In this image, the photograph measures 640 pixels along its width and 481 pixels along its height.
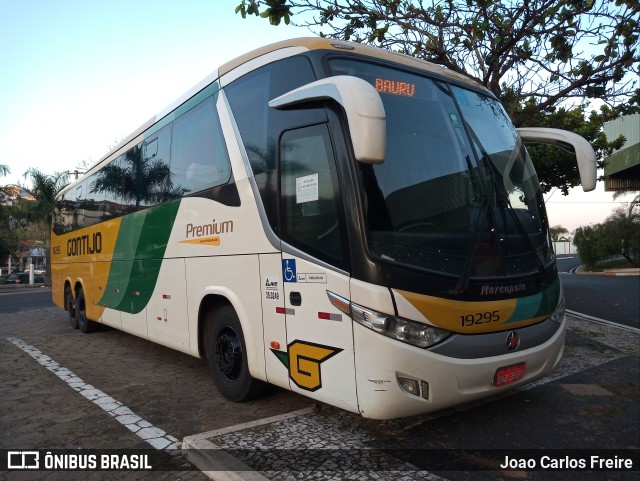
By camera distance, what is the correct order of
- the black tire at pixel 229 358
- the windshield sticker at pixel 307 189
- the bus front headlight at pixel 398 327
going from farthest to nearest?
the black tire at pixel 229 358
the windshield sticker at pixel 307 189
the bus front headlight at pixel 398 327

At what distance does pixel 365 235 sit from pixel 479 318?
107 cm

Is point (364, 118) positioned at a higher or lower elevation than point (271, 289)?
higher

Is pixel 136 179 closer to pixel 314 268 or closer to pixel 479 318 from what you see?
pixel 314 268

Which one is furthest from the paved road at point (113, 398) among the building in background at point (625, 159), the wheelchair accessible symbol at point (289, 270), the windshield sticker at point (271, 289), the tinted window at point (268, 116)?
the building in background at point (625, 159)

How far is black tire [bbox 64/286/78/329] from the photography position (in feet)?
35.7

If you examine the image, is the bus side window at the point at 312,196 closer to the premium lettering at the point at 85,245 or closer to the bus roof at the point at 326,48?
the bus roof at the point at 326,48

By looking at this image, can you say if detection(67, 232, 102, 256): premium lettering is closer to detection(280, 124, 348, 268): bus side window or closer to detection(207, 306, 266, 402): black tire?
detection(207, 306, 266, 402): black tire

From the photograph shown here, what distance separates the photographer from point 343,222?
3.66 metres

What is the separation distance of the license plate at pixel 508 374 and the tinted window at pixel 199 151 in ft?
10.0

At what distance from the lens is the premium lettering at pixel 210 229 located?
4.93 m

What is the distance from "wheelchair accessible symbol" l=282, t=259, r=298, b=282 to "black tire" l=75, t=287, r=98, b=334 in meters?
7.34

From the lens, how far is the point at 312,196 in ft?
13.0

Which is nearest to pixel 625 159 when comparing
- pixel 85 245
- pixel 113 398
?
pixel 85 245

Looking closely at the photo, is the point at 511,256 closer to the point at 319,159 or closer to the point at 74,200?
the point at 319,159
